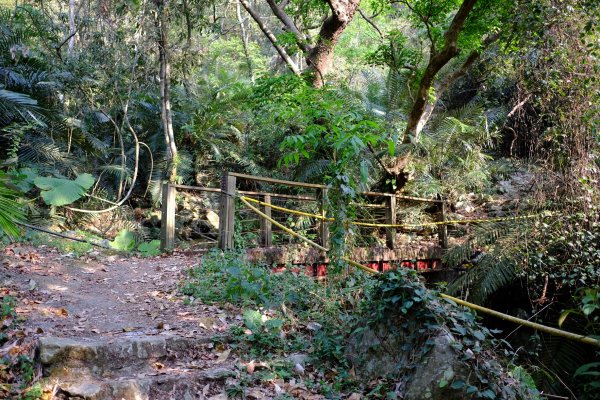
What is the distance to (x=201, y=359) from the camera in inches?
166

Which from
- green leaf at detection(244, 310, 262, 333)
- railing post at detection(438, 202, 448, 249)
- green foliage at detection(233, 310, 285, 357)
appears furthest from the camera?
railing post at detection(438, 202, 448, 249)

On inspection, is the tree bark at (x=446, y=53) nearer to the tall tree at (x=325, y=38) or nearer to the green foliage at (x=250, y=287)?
the tall tree at (x=325, y=38)

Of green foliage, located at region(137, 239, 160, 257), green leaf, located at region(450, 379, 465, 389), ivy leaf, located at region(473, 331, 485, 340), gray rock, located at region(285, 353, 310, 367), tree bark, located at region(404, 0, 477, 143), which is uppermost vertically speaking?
tree bark, located at region(404, 0, 477, 143)

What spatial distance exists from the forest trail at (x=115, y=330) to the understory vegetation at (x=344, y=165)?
0.80 ft

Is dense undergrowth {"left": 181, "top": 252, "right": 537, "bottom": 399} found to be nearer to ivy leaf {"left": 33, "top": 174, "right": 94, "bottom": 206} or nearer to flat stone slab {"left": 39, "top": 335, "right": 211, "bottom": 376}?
flat stone slab {"left": 39, "top": 335, "right": 211, "bottom": 376}

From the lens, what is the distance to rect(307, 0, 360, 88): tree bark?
32.4 feet

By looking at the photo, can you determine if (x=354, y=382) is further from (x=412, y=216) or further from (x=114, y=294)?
(x=412, y=216)

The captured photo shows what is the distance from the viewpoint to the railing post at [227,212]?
733 centimetres

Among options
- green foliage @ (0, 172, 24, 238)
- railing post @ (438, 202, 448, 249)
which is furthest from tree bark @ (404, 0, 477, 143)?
green foliage @ (0, 172, 24, 238)

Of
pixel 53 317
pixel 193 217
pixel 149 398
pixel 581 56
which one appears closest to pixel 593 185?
pixel 581 56

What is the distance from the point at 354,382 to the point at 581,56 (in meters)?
4.64

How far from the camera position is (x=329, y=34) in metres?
10.2

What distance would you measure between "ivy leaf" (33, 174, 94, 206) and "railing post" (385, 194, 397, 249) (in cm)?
586

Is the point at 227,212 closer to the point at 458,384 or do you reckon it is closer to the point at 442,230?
the point at 458,384
